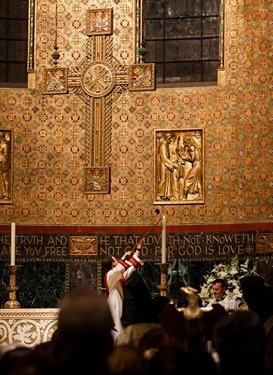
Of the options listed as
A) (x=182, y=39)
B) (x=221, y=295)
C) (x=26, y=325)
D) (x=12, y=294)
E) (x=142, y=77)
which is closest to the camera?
(x=26, y=325)

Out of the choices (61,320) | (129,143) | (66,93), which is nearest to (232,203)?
(129,143)

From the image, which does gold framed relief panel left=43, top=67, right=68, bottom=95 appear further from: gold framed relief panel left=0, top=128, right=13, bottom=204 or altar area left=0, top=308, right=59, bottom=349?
altar area left=0, top=308, right=59, bottom=349

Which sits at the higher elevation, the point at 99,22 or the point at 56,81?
the point at 99,22

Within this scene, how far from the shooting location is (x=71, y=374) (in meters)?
4.63

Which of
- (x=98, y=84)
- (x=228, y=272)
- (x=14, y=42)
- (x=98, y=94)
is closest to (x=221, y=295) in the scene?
(x=228, y=272)

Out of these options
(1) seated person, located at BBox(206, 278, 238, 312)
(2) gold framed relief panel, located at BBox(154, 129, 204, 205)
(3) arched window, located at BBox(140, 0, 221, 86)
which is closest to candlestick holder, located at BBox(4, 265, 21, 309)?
(1) seated person, located at BBox(206, 278, 238, 312)

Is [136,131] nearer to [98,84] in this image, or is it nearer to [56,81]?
[98,84]

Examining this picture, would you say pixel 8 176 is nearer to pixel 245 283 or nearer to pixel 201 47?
pixel 201 47

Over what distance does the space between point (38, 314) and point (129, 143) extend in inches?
197

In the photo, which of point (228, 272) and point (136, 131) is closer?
point (228, 272)

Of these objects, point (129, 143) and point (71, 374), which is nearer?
point (71, 374)

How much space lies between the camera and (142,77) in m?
19.1

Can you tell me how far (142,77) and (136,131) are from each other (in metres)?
1.06

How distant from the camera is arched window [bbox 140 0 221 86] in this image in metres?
19.3
